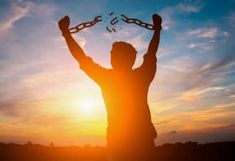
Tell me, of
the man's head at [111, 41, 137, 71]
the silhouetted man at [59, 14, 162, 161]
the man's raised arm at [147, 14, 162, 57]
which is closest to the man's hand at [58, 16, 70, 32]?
the silhouetted man at [59, 14, 162, 161]

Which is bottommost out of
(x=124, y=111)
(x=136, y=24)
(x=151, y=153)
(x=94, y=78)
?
(x=151, y=153)

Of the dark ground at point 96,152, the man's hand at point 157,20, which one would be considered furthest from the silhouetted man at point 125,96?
the dark ground at point 96,152

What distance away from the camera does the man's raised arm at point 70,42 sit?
5570 mm

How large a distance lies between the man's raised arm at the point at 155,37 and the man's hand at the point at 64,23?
1.31 metres

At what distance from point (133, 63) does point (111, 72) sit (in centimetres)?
36

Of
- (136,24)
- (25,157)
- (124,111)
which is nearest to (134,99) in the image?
(124,111)

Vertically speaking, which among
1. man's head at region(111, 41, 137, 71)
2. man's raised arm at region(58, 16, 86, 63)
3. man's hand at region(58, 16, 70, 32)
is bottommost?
man's head at region(111, 41, 137, 71)

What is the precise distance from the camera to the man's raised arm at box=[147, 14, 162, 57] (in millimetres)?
5898

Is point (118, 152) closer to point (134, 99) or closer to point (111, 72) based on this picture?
point (134, 99)

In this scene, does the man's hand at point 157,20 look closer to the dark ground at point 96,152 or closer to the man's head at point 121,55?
the man's head at point 121,55

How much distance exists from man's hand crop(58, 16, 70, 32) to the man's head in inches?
34.6

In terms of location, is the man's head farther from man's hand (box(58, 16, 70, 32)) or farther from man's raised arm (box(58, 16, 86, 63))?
man's hand (box(58, 16, 70, 32))

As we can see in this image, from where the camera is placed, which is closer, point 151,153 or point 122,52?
point 151,153

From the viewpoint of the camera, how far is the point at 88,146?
1925 cm
